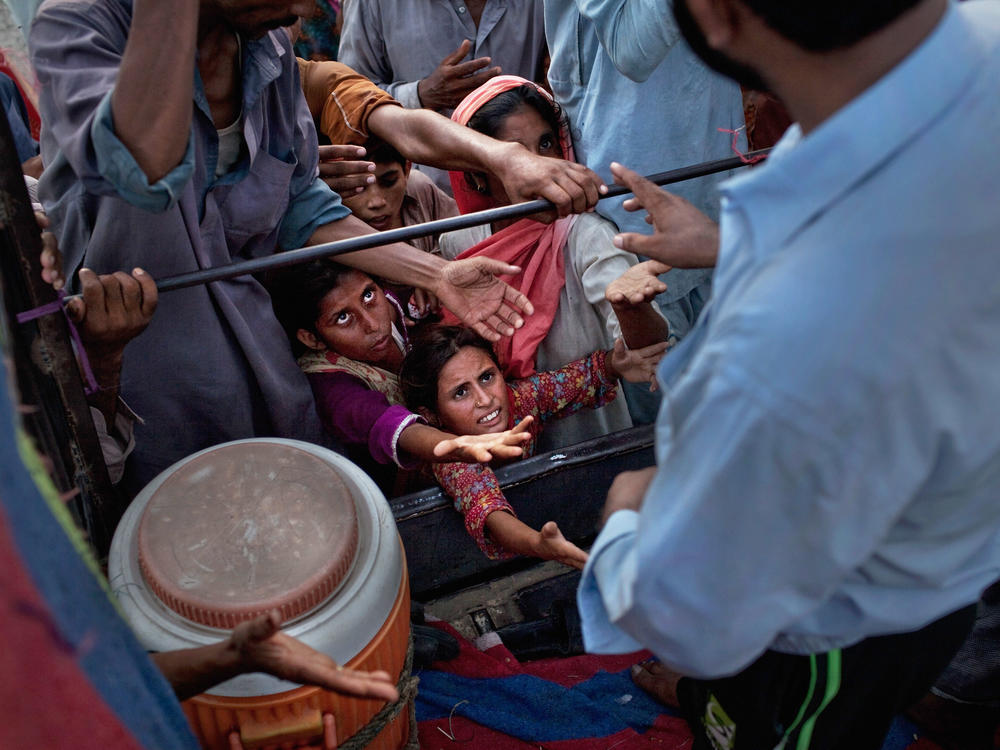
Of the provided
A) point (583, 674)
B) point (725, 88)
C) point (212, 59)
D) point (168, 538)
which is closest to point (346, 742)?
point (168, 538)

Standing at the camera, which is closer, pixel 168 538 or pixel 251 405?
pixel 168 538

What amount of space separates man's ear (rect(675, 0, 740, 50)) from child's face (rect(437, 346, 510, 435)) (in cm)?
152

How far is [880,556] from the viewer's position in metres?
0.89

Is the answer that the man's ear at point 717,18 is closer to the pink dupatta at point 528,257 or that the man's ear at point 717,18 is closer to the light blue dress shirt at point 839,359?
the light blue dress shirt at point 839,359

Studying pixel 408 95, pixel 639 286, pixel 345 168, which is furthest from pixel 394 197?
pixel 639 286

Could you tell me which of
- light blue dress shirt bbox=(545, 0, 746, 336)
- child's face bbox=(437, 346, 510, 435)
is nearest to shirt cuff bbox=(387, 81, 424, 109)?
light blue dress shirt bbox=(545, 0, 746, 336)

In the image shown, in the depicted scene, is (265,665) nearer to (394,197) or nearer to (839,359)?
(839,359)

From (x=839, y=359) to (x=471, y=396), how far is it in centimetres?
161

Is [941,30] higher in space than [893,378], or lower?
higher

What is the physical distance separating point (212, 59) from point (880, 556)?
161cm

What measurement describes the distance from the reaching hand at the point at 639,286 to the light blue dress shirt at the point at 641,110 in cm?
34

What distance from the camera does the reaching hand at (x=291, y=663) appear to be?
0.97 metres

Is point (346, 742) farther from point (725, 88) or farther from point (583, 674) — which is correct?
point (725, 88)

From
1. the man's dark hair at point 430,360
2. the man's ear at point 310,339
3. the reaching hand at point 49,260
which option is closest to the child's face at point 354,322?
the man's ear at point 310,339
